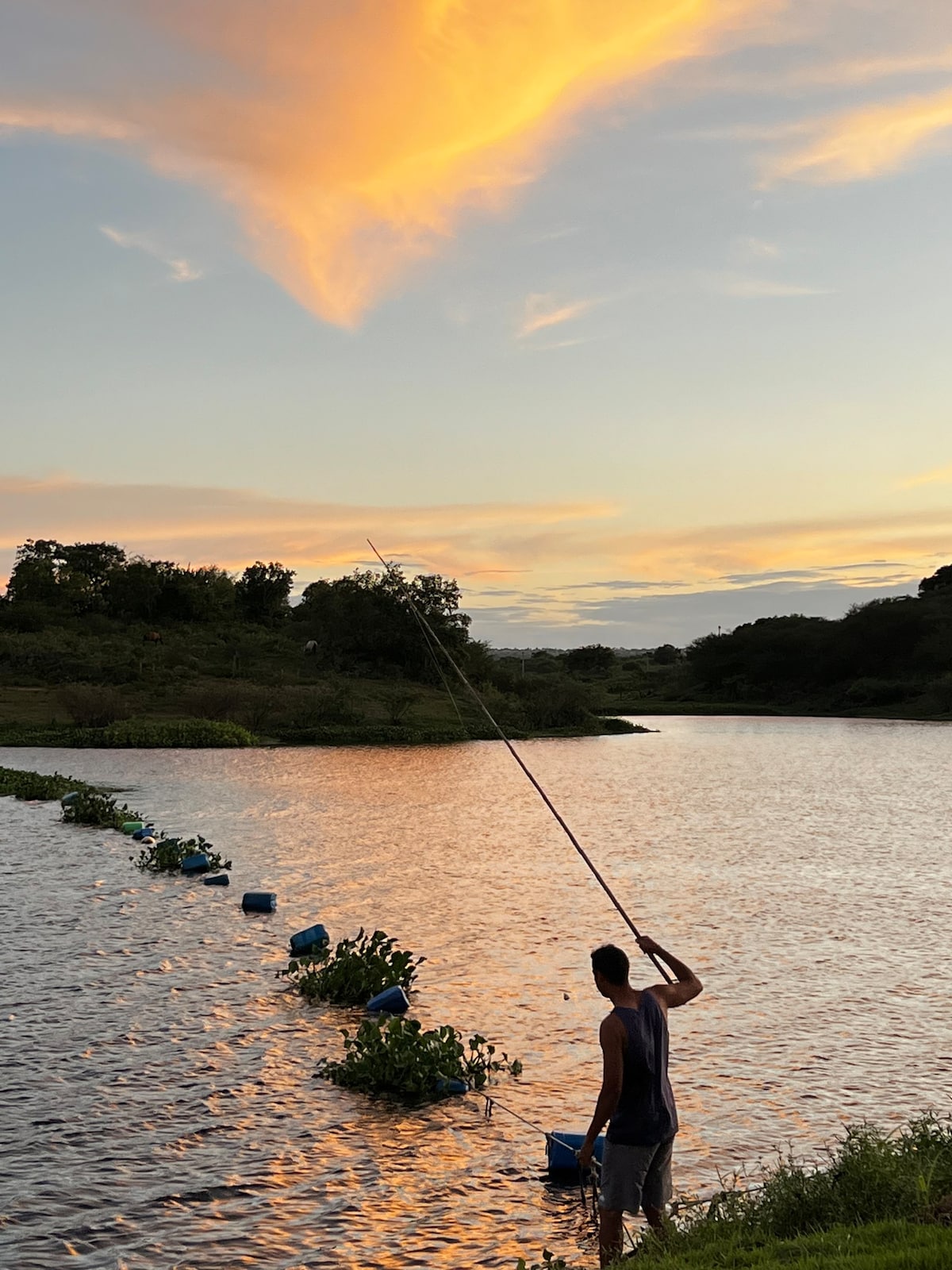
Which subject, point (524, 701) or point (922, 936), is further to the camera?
point (524, 701)

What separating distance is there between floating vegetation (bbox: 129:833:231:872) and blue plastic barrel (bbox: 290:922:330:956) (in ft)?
24.7

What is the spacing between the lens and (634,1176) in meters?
6.95

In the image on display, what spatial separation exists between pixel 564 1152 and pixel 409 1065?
7.43 ft

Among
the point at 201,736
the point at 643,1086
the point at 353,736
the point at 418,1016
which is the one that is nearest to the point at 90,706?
the point at 201,736

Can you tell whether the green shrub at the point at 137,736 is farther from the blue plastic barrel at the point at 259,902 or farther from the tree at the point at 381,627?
the blue plastic barrel at the point at 259,902

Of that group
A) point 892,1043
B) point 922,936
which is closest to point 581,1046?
point 892,1043

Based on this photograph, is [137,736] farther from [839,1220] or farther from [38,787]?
[839,1220]

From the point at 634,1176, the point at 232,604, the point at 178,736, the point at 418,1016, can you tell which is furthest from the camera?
the point at 232,604

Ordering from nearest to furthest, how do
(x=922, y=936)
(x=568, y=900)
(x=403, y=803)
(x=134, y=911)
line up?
(x=922, y=936), (x=134, y=911), (x=568, y=900), (x=403, y=803)

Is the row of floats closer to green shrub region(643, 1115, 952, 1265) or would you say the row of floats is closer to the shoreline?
green shrub region(643, 1115, 952, 1265)

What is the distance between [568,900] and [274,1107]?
35.0 ft

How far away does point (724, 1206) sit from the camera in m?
7.26

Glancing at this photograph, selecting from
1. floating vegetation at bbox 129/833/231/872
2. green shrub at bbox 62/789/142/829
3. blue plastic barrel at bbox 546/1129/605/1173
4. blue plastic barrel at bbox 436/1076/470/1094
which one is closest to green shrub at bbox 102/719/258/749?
green shrub at bbox 62/789/142/829

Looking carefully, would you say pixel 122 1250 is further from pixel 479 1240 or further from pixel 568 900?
pixel 568 900
